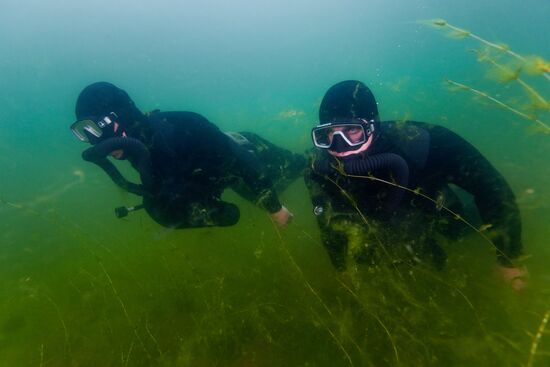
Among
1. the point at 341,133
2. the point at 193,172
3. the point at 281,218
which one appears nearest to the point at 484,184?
the point at 341,133

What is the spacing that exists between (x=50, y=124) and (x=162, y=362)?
113406 millimetres

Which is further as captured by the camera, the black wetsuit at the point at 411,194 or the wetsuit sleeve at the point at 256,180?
the wetsuit sleeve at the point at 256,180

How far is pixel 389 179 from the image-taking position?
3.65 m

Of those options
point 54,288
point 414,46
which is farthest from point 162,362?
point 414,46

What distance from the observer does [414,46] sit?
87938mm

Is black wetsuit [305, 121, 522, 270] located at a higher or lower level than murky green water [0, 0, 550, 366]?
higher

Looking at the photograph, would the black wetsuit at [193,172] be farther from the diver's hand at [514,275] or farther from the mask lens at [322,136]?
the diver's hand at [514,275]

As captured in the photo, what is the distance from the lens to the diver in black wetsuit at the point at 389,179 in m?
3.46

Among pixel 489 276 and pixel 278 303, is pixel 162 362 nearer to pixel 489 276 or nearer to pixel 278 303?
pixel 278 303

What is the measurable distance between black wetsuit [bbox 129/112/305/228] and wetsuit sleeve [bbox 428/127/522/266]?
2338 millimetres

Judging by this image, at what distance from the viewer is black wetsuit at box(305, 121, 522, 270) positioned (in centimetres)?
349

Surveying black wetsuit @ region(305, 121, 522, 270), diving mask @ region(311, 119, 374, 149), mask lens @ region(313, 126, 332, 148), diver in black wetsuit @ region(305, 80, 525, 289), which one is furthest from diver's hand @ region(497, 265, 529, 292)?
mask lens @ region(313, 126, 332, 148)

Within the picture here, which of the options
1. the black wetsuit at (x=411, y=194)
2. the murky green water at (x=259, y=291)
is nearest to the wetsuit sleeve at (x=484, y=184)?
the black wetsuit at (x=411, y=194)

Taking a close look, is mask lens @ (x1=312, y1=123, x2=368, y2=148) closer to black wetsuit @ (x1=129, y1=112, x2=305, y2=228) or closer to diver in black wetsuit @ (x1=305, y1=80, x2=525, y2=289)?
diver in black wetsuit @ (x1=305, y1=80, x2=525, y2=289)
